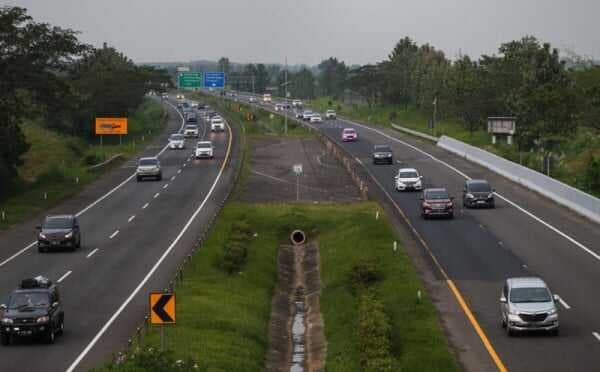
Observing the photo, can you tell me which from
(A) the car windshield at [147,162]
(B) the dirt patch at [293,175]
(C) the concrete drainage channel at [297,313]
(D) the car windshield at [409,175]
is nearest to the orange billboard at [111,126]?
(B) the dirt patch at [293,175]

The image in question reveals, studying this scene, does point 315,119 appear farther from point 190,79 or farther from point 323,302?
point 323,302

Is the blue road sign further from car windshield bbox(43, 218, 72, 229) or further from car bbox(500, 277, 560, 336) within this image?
car bbox(500, 277, 560, 336)

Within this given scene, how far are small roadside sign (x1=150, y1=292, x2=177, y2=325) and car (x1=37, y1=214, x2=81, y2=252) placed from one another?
26882mm

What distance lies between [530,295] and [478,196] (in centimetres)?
3131

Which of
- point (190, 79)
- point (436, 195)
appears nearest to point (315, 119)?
point (190, 79)

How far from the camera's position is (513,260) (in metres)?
47.8

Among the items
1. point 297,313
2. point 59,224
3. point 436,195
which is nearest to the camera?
point 297,313

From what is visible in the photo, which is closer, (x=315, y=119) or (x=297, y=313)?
(x=297, y=313)

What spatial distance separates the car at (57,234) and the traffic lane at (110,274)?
1535mm

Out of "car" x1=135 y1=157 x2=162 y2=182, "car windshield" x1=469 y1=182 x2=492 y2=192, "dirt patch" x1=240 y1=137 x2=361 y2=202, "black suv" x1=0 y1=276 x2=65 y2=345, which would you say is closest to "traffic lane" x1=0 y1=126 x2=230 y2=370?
"black suv" x1=0 y1=276 x2=65 y2=345

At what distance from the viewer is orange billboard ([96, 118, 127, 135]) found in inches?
5349

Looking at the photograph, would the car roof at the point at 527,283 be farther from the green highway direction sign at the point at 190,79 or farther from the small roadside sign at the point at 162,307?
the green highway direction sign at the point at 190,79

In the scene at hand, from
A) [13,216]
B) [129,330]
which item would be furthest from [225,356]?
[13,216]

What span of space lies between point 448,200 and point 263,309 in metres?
22.1
